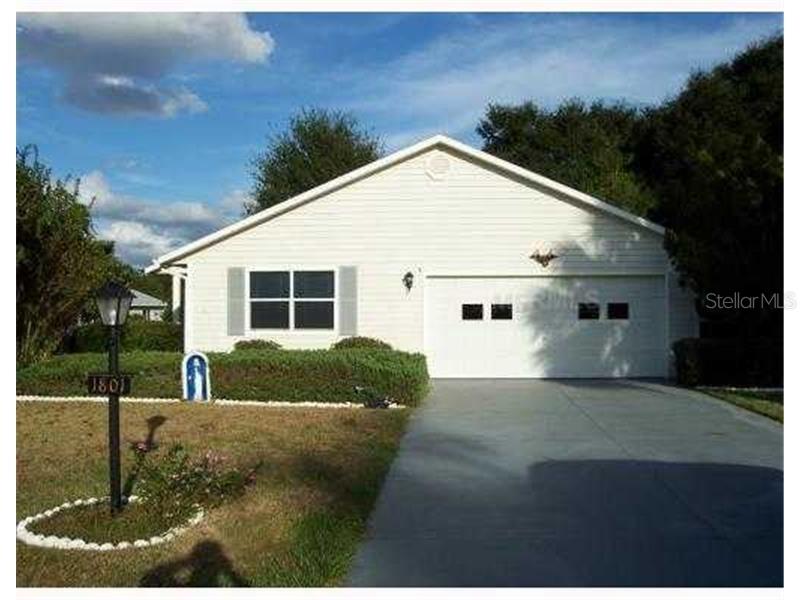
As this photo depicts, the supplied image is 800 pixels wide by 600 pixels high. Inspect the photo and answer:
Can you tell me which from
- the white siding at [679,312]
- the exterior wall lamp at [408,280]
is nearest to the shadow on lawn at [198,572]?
the exterior wall lamp at [408,280]

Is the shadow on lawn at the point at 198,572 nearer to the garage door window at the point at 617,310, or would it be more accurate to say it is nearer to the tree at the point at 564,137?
the garage door window at the point at 617,310

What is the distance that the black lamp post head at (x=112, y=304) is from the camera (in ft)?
22.9

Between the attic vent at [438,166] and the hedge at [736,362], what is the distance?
5964mm

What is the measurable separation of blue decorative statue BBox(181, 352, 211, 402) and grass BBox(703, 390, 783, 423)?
8056 millimetres

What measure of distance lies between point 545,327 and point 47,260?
31.9 ft

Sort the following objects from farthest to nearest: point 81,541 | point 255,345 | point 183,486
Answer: point 255,345 → point 183,486 → point 81,541

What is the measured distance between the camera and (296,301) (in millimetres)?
17984

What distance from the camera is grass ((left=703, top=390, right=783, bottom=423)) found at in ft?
39.6

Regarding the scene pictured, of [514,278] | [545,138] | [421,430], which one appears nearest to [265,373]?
[421,430]

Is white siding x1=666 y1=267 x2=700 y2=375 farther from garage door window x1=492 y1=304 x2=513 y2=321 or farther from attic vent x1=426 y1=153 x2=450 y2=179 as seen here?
attic vent x1=426 y1=153 x2=450 y2=179

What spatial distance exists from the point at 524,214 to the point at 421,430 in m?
7.87

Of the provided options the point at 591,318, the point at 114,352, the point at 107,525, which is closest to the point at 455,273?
the point at 591,318

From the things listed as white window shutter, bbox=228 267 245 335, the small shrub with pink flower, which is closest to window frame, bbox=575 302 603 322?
white window shutter, bbox=228 267 245 335

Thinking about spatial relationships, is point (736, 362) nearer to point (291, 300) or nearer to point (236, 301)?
point (291, 300)
